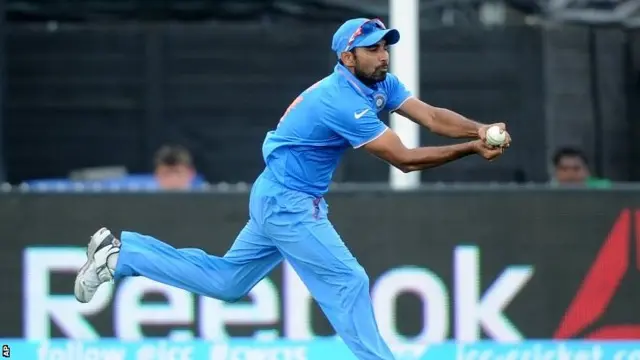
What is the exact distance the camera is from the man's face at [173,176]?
9.85 meters

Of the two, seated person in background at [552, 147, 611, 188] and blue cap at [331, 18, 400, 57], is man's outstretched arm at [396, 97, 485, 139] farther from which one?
seated person in background at [552, 147, 611, 188]

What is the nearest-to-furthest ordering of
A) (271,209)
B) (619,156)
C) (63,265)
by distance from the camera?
(271,209) < (63,265) < (619,156)

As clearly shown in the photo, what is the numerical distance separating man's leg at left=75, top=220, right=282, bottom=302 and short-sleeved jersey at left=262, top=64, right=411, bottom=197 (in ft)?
1.24

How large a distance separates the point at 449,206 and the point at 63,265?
2130 mm

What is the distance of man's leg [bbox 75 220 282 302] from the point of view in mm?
7156

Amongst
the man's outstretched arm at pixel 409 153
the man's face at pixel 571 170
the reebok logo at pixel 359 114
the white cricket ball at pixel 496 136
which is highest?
the reebok logo at pixel 359 114

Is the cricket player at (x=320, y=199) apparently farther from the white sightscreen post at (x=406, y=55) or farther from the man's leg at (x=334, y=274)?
the white sightscreen post at (x=406, y=55)

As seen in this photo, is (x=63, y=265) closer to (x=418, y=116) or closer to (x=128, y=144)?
(x=418, y=116)

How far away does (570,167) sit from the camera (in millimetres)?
9938

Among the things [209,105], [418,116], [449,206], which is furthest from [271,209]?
[209,105]

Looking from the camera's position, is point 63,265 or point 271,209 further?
point 63,265

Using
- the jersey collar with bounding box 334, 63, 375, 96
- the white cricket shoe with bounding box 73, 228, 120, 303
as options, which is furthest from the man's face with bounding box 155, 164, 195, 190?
the jersey collar with bounding box 334, 63, 375, 96

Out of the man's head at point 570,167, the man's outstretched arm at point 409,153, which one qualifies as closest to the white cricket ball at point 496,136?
the man's outstretched arm at point 409,153

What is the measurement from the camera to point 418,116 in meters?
7.04
